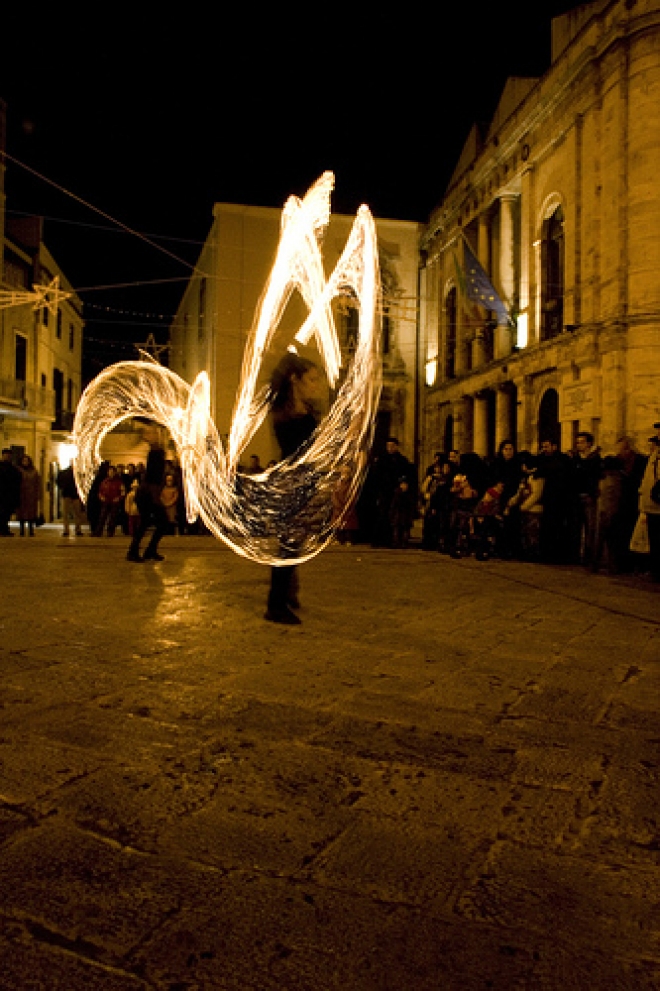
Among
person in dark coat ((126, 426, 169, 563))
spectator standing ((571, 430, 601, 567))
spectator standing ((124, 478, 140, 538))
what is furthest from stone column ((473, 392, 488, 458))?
person in dark coat ((126, 426, 169, 563))

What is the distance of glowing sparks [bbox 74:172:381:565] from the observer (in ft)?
23.3

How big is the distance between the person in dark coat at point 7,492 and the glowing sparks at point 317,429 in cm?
670

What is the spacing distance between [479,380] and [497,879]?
2352 centimetres

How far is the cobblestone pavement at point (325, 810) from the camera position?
5.56 ft

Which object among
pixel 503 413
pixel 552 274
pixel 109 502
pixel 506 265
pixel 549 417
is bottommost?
pixel 109 502

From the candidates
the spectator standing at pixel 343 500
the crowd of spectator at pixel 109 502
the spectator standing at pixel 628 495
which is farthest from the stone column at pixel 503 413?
the spectator standing at pixel 628 495

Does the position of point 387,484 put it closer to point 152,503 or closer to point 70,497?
point 152,503

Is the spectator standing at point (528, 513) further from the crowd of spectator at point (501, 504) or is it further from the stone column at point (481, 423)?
the stone column at point (481, 423)

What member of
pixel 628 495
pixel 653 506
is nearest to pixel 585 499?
pixel 628 495

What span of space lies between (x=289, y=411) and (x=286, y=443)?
23 cm

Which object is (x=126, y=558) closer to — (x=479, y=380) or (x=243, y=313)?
(x=479, y=380)

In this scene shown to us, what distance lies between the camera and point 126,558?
32.2ft

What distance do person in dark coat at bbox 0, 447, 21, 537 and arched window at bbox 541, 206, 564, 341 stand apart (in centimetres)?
1337

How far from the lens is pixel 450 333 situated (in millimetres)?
28031
